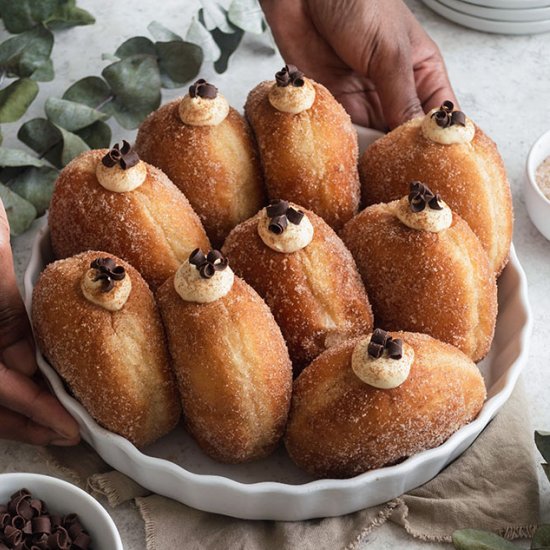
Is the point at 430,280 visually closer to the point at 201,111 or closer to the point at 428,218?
the point at 428,218

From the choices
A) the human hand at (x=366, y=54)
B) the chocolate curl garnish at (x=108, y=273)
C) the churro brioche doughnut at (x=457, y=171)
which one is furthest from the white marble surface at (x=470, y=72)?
the chocolate curl garnish at (x=108, y=273)

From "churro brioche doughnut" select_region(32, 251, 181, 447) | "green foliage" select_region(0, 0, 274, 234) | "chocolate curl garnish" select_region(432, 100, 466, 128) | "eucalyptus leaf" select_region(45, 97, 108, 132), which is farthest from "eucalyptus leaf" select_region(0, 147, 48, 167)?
"chocolate curl garnish" select_region(432, 100, 466, 128)

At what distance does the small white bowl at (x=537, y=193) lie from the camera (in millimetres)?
1479

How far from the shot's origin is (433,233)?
3.67 feet

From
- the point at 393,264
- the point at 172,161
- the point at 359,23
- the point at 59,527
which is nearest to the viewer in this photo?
the point at 59,527

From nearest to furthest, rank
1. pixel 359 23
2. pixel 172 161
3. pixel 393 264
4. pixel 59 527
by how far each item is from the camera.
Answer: pixel 59 527 < pixel 393 264 < pixel 172 161 < pixel 359 23

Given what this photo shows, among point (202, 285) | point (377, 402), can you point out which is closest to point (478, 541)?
point (377, 402)

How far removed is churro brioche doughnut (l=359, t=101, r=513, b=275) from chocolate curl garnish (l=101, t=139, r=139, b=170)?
0.34 metres

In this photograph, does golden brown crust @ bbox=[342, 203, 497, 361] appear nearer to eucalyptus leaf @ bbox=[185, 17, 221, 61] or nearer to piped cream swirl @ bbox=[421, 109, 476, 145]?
piped cream swirl @ bbox=[421, 109, 476, 145]

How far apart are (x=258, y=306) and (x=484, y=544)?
36cm

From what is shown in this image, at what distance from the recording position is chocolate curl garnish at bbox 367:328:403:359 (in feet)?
3.30

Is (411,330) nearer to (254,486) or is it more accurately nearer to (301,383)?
(301,383)

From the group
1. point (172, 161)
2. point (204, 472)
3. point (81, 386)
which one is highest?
point (172, 161)

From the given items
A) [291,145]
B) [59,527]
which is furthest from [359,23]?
[59,527]
